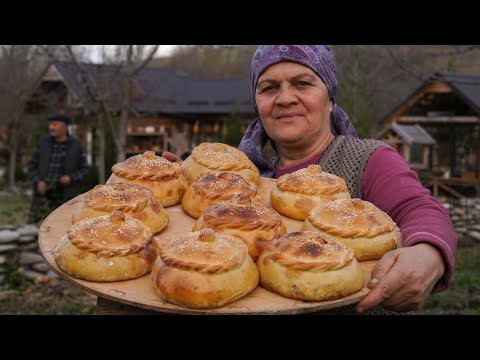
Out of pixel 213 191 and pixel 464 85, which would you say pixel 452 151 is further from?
pixel 213 191

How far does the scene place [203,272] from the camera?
2.05m

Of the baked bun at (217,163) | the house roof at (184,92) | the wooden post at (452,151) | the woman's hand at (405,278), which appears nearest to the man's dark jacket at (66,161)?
the baked bun at (217,163)

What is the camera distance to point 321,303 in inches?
80.2

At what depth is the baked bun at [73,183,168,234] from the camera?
8.73 feet

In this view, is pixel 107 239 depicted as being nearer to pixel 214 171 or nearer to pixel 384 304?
pixel 214 171

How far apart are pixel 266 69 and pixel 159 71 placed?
2217 centimetres

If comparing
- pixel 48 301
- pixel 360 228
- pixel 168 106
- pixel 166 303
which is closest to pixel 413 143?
pixel 48 301

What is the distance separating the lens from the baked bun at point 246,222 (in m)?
2.43

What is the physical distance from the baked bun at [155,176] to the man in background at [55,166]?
5.56 m

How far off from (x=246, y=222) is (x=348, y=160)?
101cm

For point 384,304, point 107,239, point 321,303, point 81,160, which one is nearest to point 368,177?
point 384,304

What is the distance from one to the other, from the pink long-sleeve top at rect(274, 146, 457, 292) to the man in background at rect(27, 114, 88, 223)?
658 cm

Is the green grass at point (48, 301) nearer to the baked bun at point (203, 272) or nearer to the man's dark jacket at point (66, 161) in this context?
the man's dark jacket at point (66, 161)

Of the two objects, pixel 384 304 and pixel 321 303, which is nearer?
pixel 321 303
